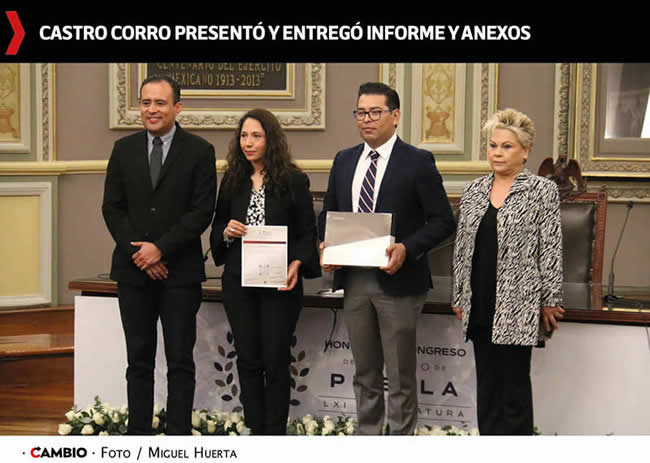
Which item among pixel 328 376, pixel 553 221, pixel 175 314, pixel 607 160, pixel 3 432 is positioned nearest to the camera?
pixel 553 221

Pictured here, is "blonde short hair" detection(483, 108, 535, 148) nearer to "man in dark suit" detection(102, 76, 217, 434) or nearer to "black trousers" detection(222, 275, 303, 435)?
"black trousers" detection(222, 275, 303, 435)

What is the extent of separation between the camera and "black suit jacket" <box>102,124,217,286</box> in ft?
9.80

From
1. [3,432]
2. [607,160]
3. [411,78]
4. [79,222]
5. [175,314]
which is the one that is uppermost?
[411,78]

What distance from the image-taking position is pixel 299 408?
11.0 ft

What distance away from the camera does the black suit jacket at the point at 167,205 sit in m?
2.99

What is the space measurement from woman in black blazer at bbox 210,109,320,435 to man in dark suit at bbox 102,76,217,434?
0.11 metres

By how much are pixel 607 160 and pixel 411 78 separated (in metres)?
1.38

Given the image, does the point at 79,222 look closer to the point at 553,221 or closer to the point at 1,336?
the point at 1,336

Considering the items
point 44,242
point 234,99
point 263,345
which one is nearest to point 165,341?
point 263,345

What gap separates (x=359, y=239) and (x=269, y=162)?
446mm

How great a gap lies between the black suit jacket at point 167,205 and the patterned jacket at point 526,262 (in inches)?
39.2
